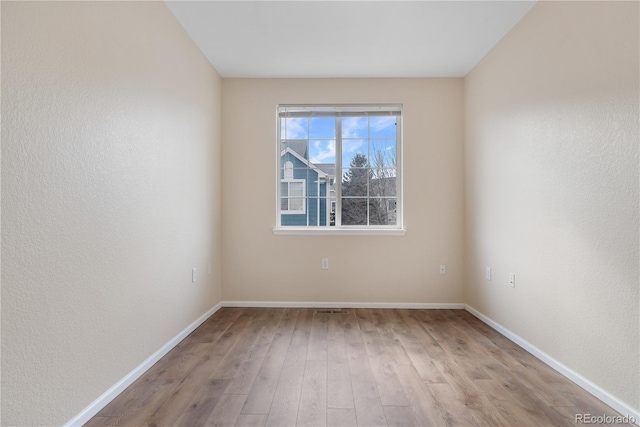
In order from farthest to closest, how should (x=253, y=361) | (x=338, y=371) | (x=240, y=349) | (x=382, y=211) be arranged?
(x=382, y=211) < (x=240, y=349) < (x=253, y=361) < (x=338, y=371)

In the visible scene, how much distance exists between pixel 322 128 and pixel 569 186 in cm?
237

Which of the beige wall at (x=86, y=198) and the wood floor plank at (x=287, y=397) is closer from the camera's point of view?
the beige wall at (x=86, y=198)

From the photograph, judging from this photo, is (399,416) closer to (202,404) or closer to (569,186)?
(202,404)

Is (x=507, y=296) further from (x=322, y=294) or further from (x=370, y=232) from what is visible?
(x=322, y=294)

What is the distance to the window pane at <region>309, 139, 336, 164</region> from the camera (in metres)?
3.51

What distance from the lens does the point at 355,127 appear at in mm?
3508

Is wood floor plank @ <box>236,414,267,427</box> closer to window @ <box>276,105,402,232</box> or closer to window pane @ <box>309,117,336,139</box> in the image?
window @ <box>276,105,402,232</box>

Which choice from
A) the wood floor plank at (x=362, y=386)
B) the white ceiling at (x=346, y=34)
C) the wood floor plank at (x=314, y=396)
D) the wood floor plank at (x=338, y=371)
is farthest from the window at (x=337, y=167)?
the wood floor plank at (x=314, y=396)

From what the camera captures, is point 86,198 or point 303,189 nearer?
point 86,198

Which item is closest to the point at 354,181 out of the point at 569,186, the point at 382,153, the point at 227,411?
the point at 382,153

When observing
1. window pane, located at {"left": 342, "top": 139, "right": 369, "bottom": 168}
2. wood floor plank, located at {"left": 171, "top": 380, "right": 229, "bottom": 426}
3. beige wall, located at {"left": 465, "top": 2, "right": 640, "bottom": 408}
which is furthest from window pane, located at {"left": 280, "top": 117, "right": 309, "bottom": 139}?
wood floor plank, located at {"left": 171, "top": 380, "right": 229, "bottom": 426}

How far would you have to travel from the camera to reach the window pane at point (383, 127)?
348 cm

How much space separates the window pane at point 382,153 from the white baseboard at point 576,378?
1.92m

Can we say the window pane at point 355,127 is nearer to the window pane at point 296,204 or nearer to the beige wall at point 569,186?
the window pane at point 296,204
